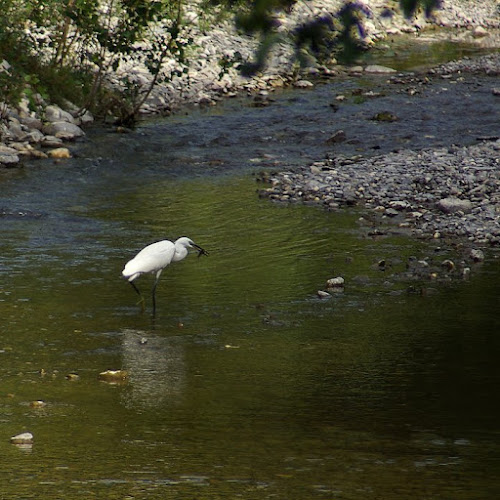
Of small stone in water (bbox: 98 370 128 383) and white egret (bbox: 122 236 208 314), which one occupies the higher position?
white egret (bbox: 122 236 208 314)

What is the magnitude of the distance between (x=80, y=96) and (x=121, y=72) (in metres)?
1.90

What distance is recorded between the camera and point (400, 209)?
12102mm

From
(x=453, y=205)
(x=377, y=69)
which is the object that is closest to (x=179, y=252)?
(x=453, y=205)

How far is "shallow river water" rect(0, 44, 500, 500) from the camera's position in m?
5.35

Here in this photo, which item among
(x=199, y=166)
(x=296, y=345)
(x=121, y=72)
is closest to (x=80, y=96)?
(x=121, y=72)

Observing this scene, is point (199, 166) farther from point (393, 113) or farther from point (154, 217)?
point (393, 113)

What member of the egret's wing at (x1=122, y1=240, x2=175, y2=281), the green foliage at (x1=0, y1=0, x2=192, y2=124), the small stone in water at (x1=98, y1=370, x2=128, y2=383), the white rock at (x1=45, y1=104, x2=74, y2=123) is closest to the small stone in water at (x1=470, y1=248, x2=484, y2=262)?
the egret's wing at (x1=122, y1=240, x2=175, y2=281)

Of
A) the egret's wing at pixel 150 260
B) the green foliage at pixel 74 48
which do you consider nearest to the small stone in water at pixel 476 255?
the egret's wing at pixel 150 260

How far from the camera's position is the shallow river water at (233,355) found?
5352 mm

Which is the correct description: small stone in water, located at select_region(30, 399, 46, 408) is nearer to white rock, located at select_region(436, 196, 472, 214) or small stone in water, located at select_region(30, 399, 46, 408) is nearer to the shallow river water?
the shallow river water

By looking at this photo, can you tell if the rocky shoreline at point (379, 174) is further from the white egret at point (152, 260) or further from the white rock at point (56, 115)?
the white egret at point (152, 260)

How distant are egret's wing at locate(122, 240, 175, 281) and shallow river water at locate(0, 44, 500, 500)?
30cm

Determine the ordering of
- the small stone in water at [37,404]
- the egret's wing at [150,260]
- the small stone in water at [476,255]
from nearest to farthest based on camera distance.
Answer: the small stone in water at [37,404]
the egret's wing at [150,260]
the small stone in water at [476,255]

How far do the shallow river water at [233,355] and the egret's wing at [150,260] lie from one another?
30 centimetres
